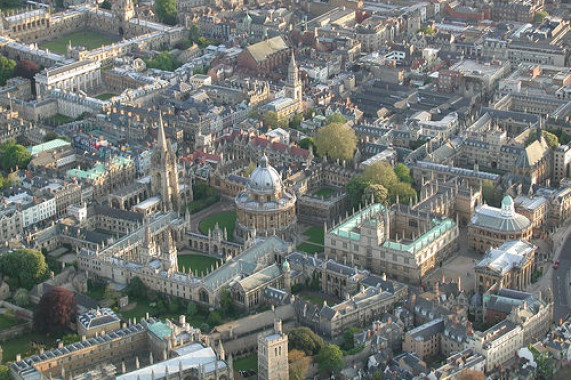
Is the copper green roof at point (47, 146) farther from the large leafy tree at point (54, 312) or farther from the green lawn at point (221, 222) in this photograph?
the large leafy tree at point (54, 312)

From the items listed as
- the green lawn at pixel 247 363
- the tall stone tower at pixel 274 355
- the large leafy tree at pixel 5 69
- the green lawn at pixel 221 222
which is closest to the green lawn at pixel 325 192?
the green lawn at pixel 221 222

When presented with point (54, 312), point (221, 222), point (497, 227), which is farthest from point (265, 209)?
point (54, 312)

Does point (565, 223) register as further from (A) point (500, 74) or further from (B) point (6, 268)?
(B) point (6, 268)

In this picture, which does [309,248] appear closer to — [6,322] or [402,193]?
[402,193]

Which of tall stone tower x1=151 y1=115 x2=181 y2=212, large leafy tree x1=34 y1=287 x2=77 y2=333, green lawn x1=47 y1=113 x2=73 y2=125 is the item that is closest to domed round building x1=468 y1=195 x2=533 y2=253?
tall stone tower x1=151 y1=115 x2=181 y2=212

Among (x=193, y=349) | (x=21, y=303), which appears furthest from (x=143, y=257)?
(x=193, y=349)

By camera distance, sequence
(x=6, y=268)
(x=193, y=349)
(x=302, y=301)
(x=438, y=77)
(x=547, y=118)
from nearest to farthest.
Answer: (x=193, y=349) < (x=302, y=301) < (x=6, y=268) < (x=547, y=118) < (x=438, y=77)
